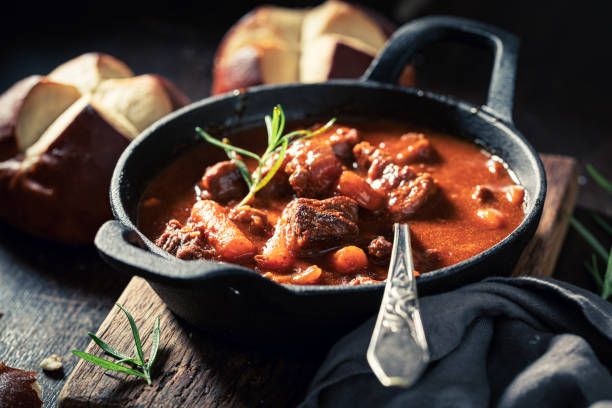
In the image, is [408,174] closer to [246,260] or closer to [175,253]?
[246,260]

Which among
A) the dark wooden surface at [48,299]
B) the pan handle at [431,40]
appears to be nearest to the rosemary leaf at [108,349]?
the dark wooden surface at [48,299]

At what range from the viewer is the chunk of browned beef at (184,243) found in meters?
2.31

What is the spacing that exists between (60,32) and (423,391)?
4.84 m

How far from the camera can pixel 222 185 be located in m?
2.70

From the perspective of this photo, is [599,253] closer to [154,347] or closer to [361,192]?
[361,192]

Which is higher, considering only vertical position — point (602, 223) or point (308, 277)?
point (308, 277)

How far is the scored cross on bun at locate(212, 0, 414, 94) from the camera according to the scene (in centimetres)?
385

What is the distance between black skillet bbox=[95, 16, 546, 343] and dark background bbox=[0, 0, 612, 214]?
5.10 ft

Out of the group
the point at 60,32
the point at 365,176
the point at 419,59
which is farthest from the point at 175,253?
the point at 60,32

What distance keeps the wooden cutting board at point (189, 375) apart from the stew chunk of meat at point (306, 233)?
0.35 meters

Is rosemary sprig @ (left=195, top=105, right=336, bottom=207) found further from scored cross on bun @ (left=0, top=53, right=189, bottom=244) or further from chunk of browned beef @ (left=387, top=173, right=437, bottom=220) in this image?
scored cross on bun @ (left=0, top=53, right=189, bottom=244)

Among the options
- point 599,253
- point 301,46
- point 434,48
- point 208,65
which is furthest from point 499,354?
point 434,48

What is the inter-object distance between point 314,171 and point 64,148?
140cm

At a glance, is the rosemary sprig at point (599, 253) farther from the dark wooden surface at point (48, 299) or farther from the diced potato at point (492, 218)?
the dark wooden surface at point (48, 299)
